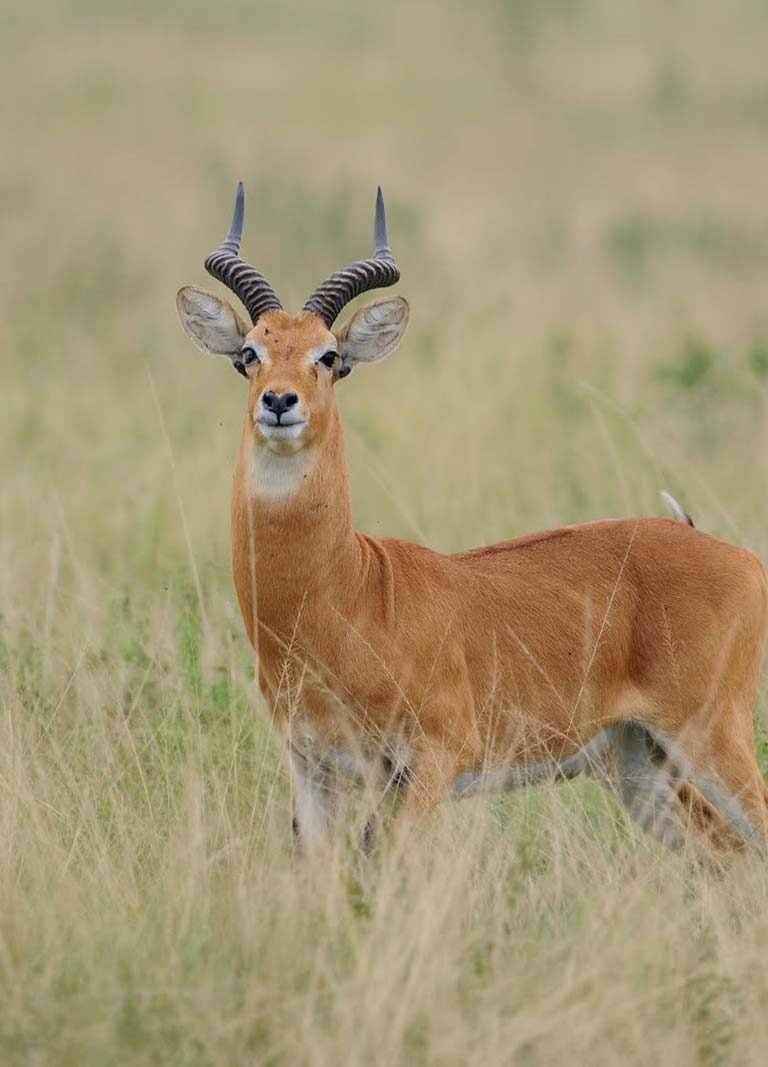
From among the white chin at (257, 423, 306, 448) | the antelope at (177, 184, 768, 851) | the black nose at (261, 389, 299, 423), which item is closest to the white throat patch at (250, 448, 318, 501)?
the antelope at (177, 184, 768, 851)

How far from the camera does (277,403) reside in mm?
5789

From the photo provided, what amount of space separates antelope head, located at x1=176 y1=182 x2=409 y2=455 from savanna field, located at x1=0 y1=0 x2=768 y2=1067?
824 mm

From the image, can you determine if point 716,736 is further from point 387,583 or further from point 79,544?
point 79,544

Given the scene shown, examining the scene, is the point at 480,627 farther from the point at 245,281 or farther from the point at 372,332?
the point at 245,281

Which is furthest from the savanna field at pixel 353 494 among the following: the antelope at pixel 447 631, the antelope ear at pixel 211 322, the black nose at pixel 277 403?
the black nose at pixel 277 403

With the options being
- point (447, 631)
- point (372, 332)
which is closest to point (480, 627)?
point (447, 631)

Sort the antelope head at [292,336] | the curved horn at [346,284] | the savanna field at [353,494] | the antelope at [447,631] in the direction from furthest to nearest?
the curved horn at [346,284] → the antelope at [447,631] → the antelope head at [292,336] → the savanna field at [353,494]

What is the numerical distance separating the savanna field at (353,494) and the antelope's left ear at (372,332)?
0.97 m

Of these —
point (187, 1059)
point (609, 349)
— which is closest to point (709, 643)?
point (187, 1059)

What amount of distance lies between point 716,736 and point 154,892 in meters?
2.12

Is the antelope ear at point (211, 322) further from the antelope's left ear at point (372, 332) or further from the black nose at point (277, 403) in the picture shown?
the black nose at point (277, 403)

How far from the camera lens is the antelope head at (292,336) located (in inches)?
233

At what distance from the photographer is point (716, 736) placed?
6523mm

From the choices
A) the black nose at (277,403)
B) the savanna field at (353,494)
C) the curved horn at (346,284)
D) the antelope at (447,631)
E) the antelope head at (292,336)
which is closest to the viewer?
the savanna field at (353,494)
